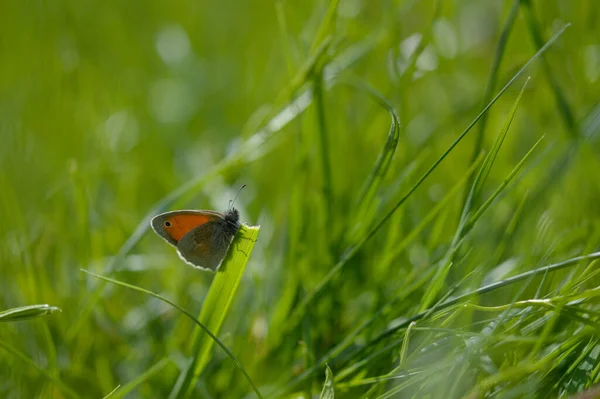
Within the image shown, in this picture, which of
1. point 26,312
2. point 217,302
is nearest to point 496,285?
point 217,302

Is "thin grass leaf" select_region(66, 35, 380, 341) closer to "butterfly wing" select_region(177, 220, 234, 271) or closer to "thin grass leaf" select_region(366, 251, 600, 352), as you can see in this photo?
"butterfly wing" select_region(177, 220, 234, 271)

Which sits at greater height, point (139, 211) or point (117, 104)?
point (117, 104)

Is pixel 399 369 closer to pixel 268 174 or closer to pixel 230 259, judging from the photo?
pixel 230 259

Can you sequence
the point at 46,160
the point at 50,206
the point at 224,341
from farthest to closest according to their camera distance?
the point at 46,160 < the point at 50,206 < the point at 224,341

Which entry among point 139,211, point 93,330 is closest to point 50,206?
point 139,211

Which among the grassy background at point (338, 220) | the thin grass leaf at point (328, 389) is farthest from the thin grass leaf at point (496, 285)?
the thin grass leaf at point (328, 389)

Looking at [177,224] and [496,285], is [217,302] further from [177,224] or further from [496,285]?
[496,285]

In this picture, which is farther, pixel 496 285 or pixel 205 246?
pixel 205 246

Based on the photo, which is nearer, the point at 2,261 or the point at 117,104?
the point at 2,261
